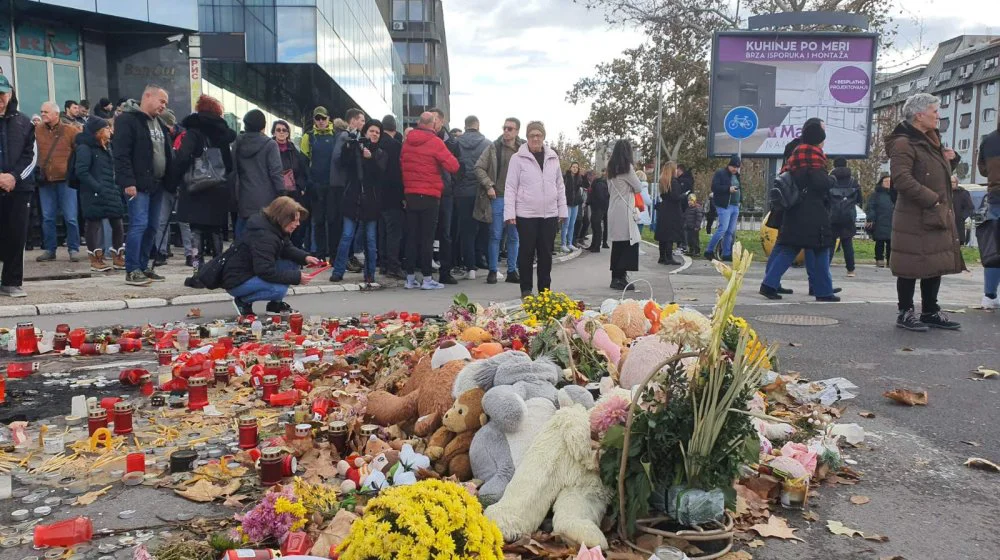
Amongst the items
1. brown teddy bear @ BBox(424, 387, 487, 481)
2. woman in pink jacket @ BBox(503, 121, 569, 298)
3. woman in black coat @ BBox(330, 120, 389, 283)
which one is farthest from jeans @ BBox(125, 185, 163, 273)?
brown teddy bear @ BBox(424, 387, 487, 481)

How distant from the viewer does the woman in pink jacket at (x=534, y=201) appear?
898cm

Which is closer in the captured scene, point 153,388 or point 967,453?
point 967,453

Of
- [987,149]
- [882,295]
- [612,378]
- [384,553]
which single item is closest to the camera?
[384,553]

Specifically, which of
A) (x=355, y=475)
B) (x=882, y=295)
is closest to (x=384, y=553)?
(x=355, y=475)

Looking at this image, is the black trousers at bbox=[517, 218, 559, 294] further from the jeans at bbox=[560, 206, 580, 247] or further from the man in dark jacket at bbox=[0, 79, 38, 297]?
the jeans at bbox=[560, 206, 580, 247]

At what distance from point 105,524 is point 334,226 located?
30.6 ft

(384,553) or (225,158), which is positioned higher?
(225,158)

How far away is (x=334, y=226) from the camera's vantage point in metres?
12.0

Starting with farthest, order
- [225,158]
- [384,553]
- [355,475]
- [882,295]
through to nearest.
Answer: [882,295], [225,158], [355,475], [384,553]

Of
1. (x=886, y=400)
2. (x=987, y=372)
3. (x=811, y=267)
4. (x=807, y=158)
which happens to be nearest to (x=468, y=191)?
(x=807, y=158)

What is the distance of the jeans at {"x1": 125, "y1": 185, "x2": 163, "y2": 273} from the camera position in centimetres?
926

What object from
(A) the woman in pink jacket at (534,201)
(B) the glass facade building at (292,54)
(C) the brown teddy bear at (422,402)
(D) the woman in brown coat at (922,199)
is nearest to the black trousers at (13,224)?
(A) the woman in pink jacket at (534,201)

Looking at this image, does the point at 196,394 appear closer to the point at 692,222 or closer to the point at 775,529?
the point at 775,529

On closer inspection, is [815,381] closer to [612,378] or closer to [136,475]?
[612,378]
